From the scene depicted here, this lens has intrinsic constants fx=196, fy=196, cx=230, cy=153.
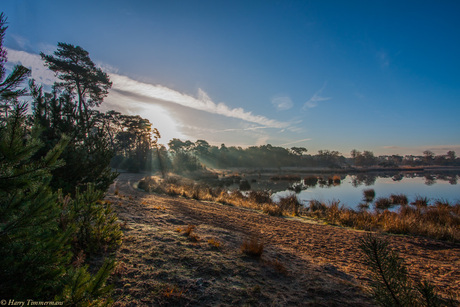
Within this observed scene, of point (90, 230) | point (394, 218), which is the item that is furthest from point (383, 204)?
point (90, 230)

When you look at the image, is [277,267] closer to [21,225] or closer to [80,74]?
[21,225]

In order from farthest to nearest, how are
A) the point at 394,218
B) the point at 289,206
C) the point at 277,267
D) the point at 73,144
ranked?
1. the point at 289,206
2. the point at 394,218
3. the point at 73,144
4. the point at 277,267

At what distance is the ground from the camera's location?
312 centimetres

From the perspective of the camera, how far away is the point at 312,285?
382 centimetres

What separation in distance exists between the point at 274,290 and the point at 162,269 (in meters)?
2.08

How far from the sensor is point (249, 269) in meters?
4.16

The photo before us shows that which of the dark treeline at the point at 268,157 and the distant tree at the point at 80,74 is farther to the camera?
the dark treeline at the point at 268,157

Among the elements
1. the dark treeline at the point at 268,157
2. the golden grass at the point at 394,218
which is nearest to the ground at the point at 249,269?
the golden grass at the point at 394,218

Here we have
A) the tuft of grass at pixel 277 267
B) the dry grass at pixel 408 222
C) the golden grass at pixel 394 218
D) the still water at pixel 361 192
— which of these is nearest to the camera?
the tuft of grass at pixel 277 267

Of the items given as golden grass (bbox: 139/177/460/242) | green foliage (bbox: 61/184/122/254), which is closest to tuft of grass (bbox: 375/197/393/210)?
golden grass (bbox: 139/177/460/242)

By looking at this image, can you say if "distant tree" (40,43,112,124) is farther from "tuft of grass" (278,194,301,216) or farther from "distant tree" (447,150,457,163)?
"distant tree" (447,150,457,163)

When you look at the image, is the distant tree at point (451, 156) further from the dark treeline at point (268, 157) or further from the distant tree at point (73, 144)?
the distant tree at point (73, 144)

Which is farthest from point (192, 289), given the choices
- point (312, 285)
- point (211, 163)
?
point (211, 163)

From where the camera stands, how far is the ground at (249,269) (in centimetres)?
312
